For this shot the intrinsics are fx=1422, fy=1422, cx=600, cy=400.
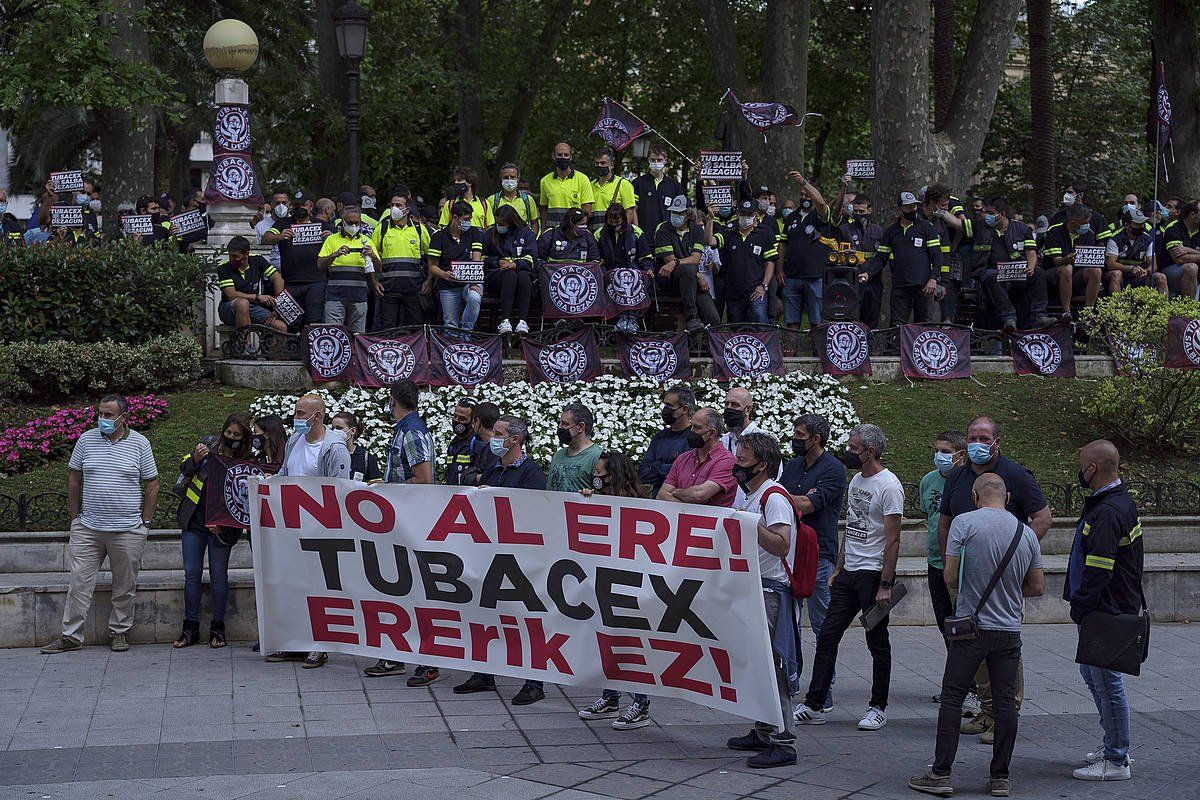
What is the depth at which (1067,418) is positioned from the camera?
1645 centimetres

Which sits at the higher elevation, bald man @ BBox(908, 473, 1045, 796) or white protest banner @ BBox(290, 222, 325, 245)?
white protest banner @ BBox(290, 222, 325, 245)

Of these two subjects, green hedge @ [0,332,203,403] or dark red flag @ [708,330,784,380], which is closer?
green hedge @ [0,332,203,403]

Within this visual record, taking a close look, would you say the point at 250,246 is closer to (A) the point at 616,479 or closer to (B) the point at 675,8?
(A) the point at 616,479

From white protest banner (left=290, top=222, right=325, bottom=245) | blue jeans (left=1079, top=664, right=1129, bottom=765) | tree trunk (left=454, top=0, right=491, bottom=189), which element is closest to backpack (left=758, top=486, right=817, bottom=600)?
blue jeans (left=1079, top=664, right=1129, bottom=765)

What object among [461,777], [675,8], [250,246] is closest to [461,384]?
[250,246]

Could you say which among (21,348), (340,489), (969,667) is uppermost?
(21,348)

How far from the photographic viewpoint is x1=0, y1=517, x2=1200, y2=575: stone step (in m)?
12.2

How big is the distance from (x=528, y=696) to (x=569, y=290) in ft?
27.4

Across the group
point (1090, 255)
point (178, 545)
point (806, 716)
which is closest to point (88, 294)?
point (178, 545)

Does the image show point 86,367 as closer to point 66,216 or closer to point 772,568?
point 66,216

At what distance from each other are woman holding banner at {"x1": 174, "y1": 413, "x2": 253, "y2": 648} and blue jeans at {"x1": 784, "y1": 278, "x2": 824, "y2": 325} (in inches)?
348

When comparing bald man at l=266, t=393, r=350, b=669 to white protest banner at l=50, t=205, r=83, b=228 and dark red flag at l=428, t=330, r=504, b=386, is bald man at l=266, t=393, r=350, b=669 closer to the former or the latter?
dark red flag at l=428, t=330, r=504, b=386

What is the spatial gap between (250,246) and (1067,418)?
394 inches

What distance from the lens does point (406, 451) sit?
10.1 m
